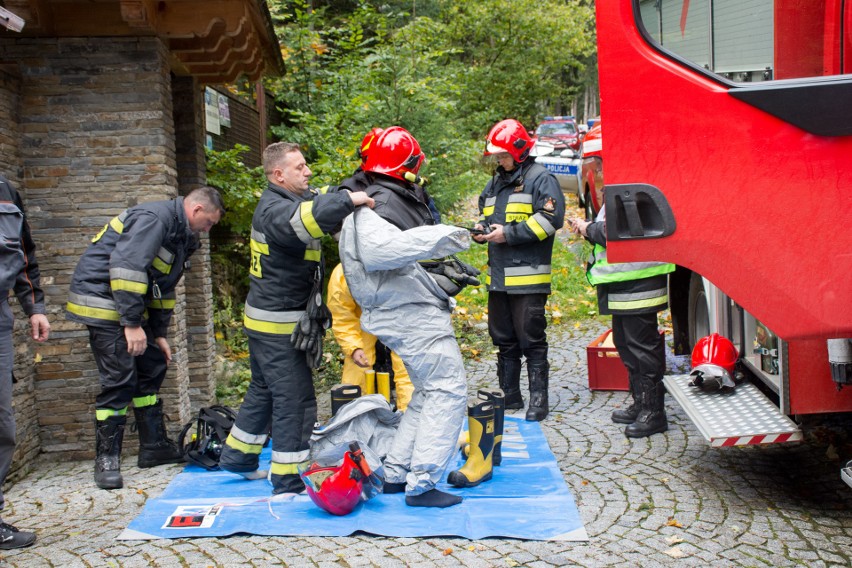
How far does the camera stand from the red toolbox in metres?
6.51

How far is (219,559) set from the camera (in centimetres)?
377

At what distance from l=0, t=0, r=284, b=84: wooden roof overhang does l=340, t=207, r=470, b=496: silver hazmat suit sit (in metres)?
2.19

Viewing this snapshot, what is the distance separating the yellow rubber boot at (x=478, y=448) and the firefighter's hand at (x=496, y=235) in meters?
1.46

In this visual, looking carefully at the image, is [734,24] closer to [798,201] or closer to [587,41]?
[798,201]

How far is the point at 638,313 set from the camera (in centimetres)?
527

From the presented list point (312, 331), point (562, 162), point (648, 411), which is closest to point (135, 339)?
point (312, 331)

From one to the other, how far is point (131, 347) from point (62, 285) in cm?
108

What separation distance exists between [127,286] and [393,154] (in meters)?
1.81

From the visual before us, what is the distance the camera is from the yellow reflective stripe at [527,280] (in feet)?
19.2

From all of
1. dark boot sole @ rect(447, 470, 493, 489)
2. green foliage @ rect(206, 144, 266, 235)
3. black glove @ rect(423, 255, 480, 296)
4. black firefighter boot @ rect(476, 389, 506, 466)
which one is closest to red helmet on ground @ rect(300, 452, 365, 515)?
dark boot sole @ rect(447, 470, 493, 489)

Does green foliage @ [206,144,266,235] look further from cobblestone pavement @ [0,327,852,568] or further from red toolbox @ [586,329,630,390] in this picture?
red toolbox @ [586,329,630,390]

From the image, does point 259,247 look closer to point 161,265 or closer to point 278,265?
point 278,265

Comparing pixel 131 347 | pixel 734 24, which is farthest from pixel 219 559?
pixel 734 24

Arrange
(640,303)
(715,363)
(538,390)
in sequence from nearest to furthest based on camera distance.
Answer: (715,363)
(640,303)
(538,390)
